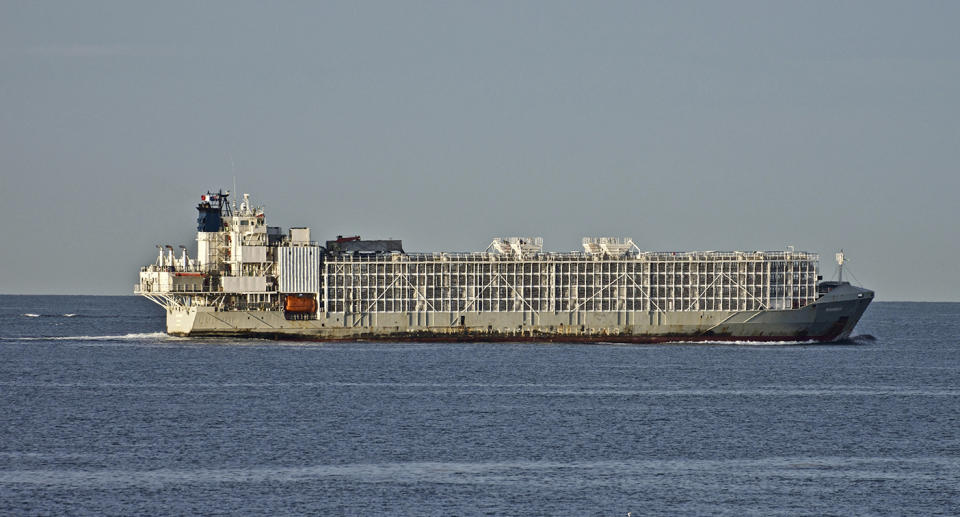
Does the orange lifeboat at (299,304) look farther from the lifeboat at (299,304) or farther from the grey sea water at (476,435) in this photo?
the grey sea water at (476,435)

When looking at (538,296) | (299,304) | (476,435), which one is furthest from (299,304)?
(476,435)

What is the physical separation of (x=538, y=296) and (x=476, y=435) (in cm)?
6310

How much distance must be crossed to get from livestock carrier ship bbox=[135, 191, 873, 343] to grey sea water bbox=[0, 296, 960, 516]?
12.3 meters

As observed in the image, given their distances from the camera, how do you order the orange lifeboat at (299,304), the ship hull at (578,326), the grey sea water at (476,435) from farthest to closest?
the ship hull at (578,326) < the orange lifeboat at (299,304) < the grey sea water at (476,435)

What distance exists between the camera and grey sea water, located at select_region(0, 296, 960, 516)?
189 feet

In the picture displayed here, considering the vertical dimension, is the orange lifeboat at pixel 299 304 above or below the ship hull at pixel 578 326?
above

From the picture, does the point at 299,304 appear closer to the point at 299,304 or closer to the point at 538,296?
the point at 299,304

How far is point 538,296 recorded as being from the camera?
448 ft

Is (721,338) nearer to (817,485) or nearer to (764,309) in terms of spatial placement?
(764,309)

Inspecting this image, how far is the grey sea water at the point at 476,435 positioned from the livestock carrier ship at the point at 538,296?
40.5 feet

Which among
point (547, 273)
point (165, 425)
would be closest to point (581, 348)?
point (547, 273)

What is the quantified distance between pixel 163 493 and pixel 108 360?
219 ft

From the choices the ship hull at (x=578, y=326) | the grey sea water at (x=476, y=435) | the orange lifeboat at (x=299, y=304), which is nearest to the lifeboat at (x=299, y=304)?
the orange lifeboat at (x=299, y=304)

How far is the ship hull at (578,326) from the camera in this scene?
136m
